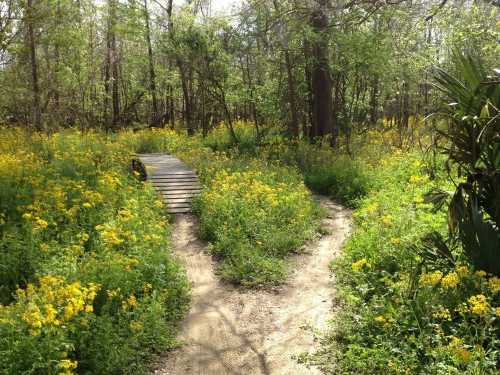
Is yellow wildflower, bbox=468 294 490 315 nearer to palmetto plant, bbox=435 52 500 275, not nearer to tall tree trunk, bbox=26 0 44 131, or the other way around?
palmetto plant, bbox=435 52 500 275

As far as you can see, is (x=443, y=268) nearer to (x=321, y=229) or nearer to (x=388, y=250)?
(x=388, y=250)

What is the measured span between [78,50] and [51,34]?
12.9ft

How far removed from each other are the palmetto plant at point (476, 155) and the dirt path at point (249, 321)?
1950mm

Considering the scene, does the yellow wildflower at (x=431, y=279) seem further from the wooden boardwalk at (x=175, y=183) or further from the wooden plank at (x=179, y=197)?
the wooden plank at (x=179, y=197)

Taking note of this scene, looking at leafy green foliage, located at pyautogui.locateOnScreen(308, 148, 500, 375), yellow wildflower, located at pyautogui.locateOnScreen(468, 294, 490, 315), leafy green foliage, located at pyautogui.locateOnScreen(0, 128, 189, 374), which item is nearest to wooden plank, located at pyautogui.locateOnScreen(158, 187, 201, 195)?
leafy green foliage, located at pyautogui.locateOnScreen(0, 128, 189, 374)

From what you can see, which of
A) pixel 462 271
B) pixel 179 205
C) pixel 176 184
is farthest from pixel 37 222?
pixel 176 184

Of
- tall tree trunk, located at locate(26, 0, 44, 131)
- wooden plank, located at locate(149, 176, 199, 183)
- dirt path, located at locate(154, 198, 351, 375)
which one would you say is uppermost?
tall tree trunk, located at locate(26, 0, 44, 131)

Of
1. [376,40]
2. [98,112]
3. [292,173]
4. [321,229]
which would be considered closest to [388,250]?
[321,229]

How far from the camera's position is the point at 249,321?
552 cm

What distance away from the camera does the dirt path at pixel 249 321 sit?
4578 mm

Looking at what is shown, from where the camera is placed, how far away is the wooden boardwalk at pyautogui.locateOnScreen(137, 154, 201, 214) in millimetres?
10047

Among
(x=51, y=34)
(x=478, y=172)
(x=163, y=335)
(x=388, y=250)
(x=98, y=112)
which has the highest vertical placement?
(x=51, y=34)

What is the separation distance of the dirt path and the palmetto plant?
6.40 feet

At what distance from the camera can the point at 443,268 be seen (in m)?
4.81
